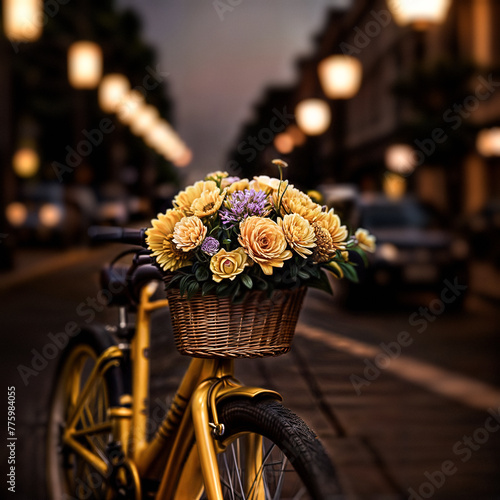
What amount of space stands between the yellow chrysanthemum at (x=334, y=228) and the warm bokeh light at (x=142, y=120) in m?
27.4

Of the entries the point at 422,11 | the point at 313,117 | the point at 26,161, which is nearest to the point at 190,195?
the point at 422,11

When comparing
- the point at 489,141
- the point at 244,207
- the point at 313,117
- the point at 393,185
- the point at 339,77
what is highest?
the point at 393,185

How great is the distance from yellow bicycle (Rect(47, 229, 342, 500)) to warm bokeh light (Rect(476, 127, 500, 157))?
16.2m

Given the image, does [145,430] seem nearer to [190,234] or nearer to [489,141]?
[190,234]

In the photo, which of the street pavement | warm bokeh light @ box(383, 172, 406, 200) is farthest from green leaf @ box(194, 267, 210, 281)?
warm bokeh light @ box(383, 172, 406, 200)

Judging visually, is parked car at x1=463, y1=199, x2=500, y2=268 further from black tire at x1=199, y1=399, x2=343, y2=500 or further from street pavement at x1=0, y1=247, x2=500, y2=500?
black tire at x1=199, y1=399, x2=343, y2=500

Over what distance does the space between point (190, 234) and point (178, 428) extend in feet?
2.23

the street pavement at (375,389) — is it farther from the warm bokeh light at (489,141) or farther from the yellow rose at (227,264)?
the warm bokeh light at (489,141)

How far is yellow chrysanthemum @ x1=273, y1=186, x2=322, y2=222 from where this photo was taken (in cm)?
213

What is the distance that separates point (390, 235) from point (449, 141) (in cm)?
727

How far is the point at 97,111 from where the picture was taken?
42.8m

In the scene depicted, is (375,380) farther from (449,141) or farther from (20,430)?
(449,141)

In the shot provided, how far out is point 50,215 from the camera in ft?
73.8

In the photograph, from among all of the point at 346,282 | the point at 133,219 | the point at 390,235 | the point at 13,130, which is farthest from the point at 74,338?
the point at 133,219
